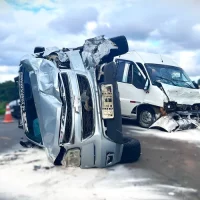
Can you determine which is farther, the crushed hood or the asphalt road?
the crushed hood

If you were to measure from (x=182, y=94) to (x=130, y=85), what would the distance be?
1542 mm

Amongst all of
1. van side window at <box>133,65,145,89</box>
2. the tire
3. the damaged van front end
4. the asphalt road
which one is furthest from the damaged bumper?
the tire

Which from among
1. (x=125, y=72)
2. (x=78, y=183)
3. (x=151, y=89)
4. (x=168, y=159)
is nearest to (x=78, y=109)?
(x=78, y=183)

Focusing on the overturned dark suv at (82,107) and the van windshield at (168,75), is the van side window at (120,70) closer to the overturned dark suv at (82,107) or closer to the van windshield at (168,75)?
the van windshield at (168,75)

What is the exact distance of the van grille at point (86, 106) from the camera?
5.32m

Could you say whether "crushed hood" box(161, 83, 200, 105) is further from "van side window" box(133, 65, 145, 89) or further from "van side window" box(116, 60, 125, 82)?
"van side window" box(116, 60, 125, 82)

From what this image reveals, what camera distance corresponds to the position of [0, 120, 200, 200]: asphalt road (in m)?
5.15

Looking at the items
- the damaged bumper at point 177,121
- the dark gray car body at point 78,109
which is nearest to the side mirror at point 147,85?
the damaged bumper at point 177,121

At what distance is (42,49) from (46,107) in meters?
1.98

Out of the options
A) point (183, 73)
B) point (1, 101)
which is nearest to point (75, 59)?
point (183, 73)

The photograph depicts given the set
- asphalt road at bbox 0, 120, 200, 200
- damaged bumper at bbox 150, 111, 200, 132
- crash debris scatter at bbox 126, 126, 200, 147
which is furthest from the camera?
damaged bumper at bbox 150, 111, 200, 132

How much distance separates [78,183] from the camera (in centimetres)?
484

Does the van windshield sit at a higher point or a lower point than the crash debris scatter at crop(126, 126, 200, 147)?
higher

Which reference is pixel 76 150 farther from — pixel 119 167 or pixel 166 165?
pixel 166 165
